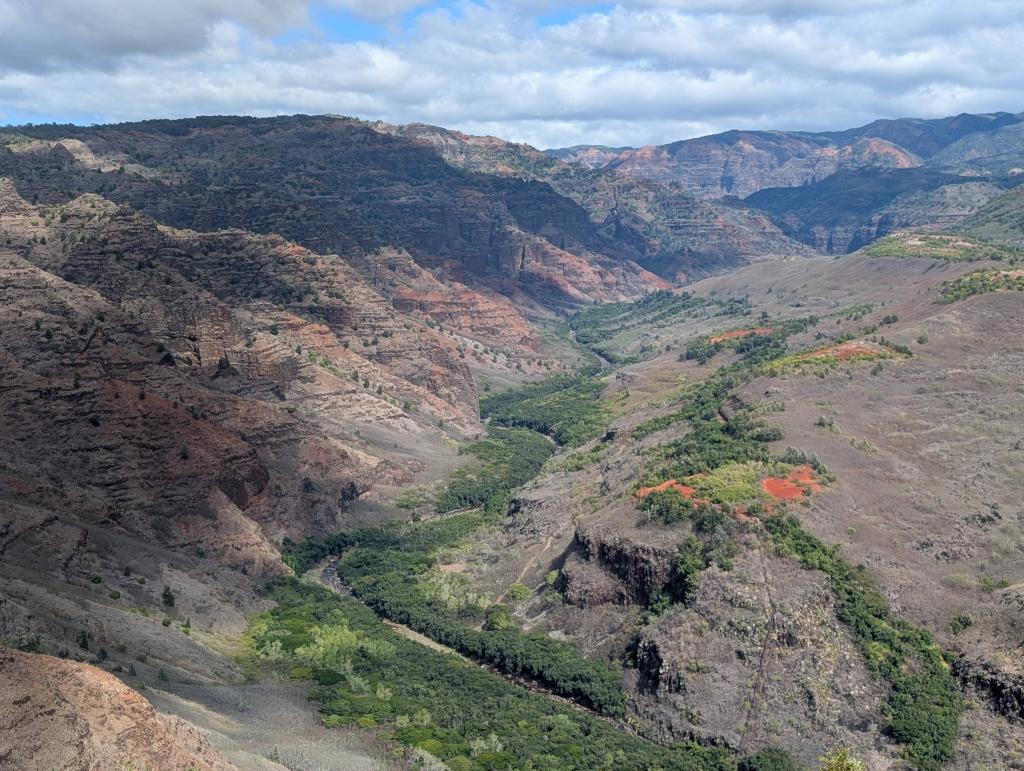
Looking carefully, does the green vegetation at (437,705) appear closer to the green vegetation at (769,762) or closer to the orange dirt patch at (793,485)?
the green vegetation at (769,762)

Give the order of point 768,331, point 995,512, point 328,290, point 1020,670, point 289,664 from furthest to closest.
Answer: point 768,331, point 328,290, point 995,512, point 289,664, point 1020,670

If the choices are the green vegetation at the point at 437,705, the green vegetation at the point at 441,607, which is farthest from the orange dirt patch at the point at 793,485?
the green vegetation at the point at 437,705

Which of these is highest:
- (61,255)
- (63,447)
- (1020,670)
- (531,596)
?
(61,255)

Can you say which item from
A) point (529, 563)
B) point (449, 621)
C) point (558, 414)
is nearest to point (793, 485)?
point (529, 563)

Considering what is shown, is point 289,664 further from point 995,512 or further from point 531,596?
point 995,512

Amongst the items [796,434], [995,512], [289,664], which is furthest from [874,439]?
[289,664]

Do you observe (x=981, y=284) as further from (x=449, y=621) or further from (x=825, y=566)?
(x=449, y=621)

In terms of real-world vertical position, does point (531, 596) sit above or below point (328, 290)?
below

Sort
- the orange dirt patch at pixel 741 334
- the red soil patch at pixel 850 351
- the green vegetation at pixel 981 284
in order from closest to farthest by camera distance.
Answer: the red soil patch at pixel 850 351 → the green vegetation at pixel 981 284 → the orange dirt patch at pixel 741 334
